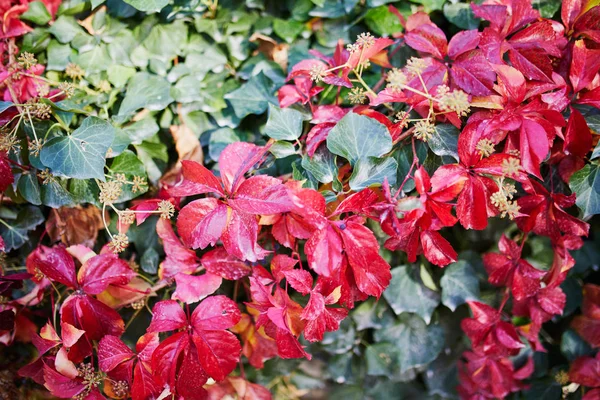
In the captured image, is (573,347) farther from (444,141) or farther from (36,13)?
(36,13)

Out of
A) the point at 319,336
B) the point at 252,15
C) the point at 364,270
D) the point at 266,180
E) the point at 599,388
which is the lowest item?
the point at 599,388

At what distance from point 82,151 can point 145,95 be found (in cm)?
22

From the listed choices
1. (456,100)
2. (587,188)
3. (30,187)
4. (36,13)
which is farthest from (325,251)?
(36,13)

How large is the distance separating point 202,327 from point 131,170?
0.36 meters

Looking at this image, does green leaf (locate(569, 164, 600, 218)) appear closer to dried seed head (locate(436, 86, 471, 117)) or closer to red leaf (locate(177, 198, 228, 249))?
dried seed head (locate(436, 86, 471, 117))

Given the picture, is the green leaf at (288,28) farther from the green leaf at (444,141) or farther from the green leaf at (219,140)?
the green leaf at (444,141)

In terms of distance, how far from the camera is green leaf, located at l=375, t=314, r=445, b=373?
1159 millimetres

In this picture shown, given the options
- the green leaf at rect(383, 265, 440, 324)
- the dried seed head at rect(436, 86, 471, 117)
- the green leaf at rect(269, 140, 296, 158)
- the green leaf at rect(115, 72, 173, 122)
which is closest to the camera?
the dried seed head at rect(436, 86, 471, 117)

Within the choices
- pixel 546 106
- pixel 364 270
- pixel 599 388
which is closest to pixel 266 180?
pixel 364 270

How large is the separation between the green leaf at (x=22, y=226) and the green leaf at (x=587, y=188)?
3.57 ft

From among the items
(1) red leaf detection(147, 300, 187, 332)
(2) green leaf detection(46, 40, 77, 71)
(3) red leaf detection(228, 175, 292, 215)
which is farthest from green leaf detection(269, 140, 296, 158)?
(2) green leaf detection(46, 40, 77, 71)

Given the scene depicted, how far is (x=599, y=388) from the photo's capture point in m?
1.07

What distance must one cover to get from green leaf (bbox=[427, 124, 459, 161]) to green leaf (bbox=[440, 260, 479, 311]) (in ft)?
1.20

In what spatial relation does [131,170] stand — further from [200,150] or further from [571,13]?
[571,13]
